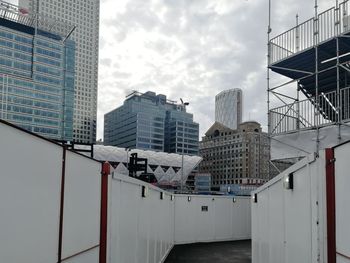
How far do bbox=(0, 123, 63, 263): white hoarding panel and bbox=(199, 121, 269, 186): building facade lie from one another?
486 ft

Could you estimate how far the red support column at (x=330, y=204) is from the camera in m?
3.86

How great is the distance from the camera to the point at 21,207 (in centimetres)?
270


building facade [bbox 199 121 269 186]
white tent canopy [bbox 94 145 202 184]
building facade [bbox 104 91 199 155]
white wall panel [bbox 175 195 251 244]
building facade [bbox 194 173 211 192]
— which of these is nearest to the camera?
white wall panel [bbox 175 195 251 244]

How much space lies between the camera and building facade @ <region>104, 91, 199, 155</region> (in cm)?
13238

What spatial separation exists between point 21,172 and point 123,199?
12.1 ft

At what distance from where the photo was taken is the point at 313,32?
12.6 meters

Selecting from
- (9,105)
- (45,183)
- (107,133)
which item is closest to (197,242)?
(45,183)

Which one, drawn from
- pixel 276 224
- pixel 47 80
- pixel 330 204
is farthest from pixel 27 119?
pixel 330 204

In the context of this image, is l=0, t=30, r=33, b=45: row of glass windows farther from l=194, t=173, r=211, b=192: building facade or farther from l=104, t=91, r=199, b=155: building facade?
l=194, t=173, r=211, b=192: building facade

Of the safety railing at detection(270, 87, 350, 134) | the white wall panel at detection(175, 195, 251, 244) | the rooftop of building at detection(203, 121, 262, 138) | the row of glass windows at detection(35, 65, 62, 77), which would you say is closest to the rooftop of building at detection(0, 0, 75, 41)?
the row of glass windows at detection(35, 65, 62, 77)

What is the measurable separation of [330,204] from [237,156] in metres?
153

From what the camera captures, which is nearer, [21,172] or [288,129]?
[21,172]

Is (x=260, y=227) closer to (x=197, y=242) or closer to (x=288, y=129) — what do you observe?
(x=288, y=129)

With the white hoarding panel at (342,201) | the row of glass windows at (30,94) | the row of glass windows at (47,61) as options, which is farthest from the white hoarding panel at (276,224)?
the row of glass windows at (47,61)
